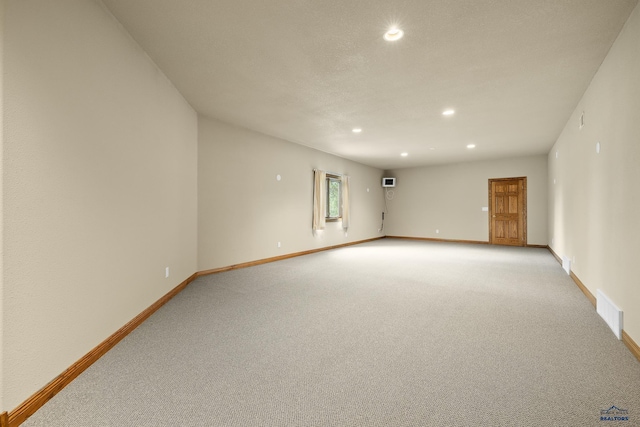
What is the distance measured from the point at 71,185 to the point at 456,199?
9.65m

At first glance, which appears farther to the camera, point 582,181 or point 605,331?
point 582,181

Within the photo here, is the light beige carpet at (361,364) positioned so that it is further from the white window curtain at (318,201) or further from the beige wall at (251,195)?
the white window curtain at (318,201)

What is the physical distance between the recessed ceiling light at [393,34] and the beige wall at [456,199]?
7.69 m

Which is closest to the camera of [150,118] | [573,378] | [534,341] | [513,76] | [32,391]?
[32,391]

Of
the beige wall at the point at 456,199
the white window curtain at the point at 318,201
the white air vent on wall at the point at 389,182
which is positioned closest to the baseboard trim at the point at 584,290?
the beige wall at the point at 456,199

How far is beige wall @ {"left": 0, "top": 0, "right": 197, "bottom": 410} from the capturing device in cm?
151

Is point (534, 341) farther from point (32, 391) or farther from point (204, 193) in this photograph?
point (204, 193)

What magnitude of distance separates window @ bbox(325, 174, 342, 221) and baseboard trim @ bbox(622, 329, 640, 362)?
600cm

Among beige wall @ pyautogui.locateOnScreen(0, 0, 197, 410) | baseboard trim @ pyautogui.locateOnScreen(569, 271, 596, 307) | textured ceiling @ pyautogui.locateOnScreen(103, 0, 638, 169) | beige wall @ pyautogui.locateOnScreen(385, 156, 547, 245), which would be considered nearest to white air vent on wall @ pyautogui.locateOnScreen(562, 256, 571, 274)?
baseboard trim @ pyautogui.locateOnScreen(569, 271, 596, 307)

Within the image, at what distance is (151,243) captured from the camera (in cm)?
308

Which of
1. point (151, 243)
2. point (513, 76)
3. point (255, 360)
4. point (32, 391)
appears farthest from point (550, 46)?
point (32, 391)

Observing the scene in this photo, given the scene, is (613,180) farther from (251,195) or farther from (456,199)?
(456,199)

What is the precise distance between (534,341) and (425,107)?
326cm

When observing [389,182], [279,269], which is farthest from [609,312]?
[389,182]
